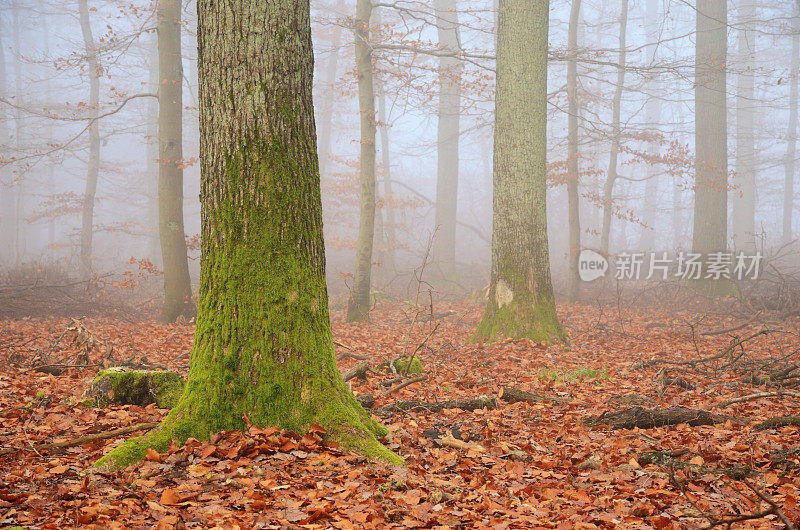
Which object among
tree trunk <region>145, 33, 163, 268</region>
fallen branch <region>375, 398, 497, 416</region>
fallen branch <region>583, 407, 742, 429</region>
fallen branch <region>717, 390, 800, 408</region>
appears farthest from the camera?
tree trunk <region>145, 33, 163, 268</region>

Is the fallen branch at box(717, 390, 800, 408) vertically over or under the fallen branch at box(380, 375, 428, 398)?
over

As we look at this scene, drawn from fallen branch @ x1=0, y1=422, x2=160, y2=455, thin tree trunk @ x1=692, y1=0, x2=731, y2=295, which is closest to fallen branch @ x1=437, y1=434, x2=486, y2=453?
fallen branch @ x1=0, y1=422, x2=160, y2=455

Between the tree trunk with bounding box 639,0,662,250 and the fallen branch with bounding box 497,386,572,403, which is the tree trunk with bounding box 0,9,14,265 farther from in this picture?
the tree trunk with bounding box 639,0,662,250

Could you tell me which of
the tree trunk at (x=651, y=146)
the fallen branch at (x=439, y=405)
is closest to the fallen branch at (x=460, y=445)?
the fallen branch at (x=439, y=405)

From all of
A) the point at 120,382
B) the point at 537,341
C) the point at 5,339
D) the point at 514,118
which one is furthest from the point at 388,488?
the point at 5,339

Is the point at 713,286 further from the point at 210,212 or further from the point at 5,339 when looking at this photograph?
the point at 5,339

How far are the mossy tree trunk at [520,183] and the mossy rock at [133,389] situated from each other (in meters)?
4.51

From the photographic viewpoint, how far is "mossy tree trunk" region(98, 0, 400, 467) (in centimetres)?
344

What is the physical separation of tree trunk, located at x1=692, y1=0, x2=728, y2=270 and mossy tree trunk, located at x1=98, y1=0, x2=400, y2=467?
41.5 ft

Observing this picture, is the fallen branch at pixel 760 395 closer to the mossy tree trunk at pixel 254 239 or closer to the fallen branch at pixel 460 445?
the fallen branch at pixel 460 445

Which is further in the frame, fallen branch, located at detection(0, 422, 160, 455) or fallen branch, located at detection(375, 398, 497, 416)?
fallen branch, located at detection(375, 398, 497, 416)

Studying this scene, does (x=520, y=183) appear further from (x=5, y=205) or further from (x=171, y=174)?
(x=5, y=205)

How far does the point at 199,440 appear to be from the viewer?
133 inches

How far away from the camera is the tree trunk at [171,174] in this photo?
401 inches
